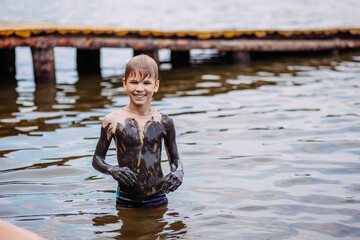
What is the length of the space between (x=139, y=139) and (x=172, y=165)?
36cm

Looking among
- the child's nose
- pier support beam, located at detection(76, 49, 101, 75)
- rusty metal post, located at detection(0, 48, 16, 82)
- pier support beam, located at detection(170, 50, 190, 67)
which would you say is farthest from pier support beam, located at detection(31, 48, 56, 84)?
the child's nose

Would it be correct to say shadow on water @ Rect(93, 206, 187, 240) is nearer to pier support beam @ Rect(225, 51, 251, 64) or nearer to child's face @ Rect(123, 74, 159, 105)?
child's face @ Rect(123, 74, 159, 105)

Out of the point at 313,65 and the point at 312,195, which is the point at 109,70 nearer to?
the point at 313,65

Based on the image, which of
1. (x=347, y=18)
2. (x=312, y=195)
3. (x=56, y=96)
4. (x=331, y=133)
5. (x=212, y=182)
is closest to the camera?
(x=312, y=195)

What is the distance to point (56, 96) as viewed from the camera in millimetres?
9648

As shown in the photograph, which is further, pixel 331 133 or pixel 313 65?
pixel 313 65

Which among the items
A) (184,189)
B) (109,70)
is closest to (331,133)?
(184,189)

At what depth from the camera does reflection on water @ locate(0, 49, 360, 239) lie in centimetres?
445

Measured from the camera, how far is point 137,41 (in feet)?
37.6

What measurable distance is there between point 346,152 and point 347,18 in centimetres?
2281

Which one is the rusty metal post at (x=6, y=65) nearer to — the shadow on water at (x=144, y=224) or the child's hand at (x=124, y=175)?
the shadow on water at (x=144, y=224)

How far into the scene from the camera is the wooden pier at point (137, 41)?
10.4m

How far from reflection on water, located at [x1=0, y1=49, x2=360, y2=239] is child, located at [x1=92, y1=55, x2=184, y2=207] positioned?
0.33 meters

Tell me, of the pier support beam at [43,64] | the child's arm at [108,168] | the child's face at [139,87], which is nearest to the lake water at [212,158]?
the pier support beam at [43,64]
